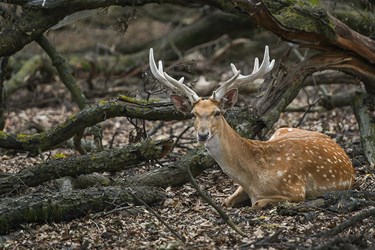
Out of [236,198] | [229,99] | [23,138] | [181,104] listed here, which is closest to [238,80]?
[229,99]

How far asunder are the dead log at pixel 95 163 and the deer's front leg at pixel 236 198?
837 mm

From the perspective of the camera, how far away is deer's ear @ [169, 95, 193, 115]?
7.44 meters

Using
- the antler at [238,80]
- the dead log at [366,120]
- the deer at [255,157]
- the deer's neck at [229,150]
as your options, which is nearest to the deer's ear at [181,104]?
the deer at [255,157]

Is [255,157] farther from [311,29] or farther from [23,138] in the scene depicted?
[23,138]

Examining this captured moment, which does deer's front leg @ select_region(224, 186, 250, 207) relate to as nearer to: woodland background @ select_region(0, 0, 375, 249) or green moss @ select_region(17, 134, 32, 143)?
woodland background @ select_region(0, 0, 375, 249)

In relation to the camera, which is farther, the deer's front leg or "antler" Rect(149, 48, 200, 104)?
the deer's front leg

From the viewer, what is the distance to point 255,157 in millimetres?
7574

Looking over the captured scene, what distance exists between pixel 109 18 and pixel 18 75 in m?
7.83

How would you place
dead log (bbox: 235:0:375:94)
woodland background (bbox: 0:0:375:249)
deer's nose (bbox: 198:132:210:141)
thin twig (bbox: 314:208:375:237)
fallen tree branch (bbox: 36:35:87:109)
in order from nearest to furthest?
thin twig (bbox: 314:208:375:237) → woodland background (bbox: 0:0:375:249) → deer's nose (bbox: 198:132:210:141) → dead log (bbox: 235:0:375:94) → fallen tree branch (bbox: 36:35:87:109)

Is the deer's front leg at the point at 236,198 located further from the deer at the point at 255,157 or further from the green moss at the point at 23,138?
the green moss at the point at 23,138

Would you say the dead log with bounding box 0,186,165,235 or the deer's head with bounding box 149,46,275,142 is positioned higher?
the deer's head with bounding box 149,46,275,142

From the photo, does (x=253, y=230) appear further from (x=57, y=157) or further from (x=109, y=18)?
(x=109, y=18)

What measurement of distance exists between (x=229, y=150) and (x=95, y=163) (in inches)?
55.1

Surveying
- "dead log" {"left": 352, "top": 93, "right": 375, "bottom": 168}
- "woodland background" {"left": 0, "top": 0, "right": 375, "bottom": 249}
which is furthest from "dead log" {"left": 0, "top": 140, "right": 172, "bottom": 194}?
"dead log" {"left": 352, "top": 93, "right": 375, "bottom": 168}
